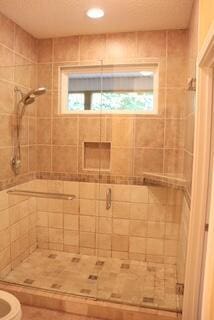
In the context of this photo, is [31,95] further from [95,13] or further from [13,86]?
[95,13]

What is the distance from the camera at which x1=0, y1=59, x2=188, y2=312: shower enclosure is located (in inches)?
105

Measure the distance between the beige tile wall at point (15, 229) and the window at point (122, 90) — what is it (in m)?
1.13

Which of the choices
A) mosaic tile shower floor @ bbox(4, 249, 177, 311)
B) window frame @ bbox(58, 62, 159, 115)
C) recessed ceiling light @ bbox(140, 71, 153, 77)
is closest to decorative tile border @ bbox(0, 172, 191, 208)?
window frame @ bbox(58, 62, 159, 115)

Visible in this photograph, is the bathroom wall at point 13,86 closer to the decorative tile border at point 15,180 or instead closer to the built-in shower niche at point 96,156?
the decorative tile border at point 15,180

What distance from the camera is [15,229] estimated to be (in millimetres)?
2674

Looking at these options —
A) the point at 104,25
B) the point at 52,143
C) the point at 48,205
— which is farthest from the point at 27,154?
the point at 104,25

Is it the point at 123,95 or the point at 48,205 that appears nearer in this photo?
the point at 123,95

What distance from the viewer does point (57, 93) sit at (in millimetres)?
2816

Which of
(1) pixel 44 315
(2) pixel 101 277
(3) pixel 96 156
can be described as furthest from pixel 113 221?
(1) pixel 44 315

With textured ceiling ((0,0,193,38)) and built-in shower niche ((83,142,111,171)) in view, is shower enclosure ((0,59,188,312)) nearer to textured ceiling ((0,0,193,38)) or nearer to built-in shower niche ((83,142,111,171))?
built-in shower niche ((83,142,111,171))

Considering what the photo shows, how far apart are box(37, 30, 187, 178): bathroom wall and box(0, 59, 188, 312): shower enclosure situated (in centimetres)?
1

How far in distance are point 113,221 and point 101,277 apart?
57cm

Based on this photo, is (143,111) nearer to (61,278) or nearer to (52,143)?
(52,143)

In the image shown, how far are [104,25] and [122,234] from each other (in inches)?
82.6
